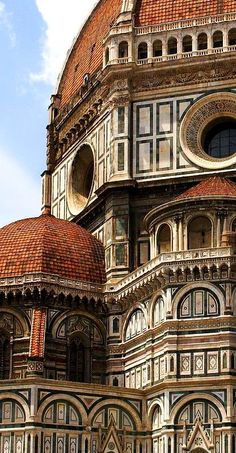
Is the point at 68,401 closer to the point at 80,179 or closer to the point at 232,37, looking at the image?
the point at 80,179

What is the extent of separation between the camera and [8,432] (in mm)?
35969

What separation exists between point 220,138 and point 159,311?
863 centimetres

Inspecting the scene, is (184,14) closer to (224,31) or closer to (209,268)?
(224,31)

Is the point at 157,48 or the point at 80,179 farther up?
the point at 157,48

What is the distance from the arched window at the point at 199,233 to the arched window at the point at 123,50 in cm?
919

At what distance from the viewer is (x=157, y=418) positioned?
36469 millimetres

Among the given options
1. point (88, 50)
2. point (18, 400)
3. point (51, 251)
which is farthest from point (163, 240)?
point (88, 50)

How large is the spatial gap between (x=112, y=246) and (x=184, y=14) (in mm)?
9769

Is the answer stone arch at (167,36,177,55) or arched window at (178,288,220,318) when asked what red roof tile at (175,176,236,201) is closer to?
arched window at (178,288,220,318)

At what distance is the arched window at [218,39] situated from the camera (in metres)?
43.3

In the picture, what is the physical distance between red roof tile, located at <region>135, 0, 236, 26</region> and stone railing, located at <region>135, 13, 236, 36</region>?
0.50 meters

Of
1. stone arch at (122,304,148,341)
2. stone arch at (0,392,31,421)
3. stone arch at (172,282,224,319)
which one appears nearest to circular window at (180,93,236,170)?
stone arch at (122,304,148,341)

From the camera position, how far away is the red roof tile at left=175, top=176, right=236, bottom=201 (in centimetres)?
3791

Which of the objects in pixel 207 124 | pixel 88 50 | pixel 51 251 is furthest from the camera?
pixel 88 50
